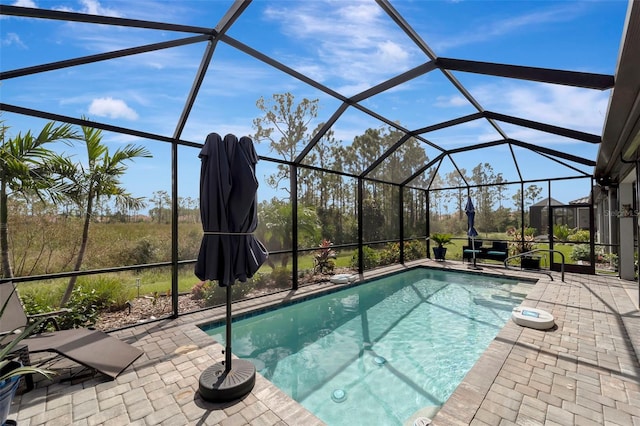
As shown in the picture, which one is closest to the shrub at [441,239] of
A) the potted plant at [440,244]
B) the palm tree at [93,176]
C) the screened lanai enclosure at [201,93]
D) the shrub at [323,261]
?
the potted plant at [440,244]

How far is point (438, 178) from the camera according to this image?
475 inches

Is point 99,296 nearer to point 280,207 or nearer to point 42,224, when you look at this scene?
point 42,224

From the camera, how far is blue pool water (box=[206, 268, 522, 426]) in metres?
3.38

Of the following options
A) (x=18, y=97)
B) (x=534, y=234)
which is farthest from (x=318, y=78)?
(x=534, y=234)

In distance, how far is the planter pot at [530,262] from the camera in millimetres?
9473

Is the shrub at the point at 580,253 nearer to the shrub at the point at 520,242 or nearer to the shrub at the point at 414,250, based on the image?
the shrub at the point at 520,242

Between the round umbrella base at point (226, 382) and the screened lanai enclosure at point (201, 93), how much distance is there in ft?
8.03

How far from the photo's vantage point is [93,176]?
5.11 metres

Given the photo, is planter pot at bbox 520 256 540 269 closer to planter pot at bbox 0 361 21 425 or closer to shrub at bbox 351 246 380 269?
shrub at bbox 351 246 380 269

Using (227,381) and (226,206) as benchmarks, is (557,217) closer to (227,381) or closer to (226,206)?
(226,206)

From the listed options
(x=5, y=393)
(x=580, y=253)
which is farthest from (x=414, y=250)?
(x=5, y=393)

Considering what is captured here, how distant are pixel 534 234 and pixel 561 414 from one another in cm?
971

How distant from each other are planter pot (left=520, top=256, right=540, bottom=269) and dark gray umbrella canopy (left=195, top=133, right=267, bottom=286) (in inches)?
395

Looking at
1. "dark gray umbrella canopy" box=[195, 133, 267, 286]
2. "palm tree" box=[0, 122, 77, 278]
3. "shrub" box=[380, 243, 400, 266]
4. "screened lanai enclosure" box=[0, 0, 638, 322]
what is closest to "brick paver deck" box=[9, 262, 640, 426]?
"dark gray umbrella canopy" box=[195, 133, 267, 286]
